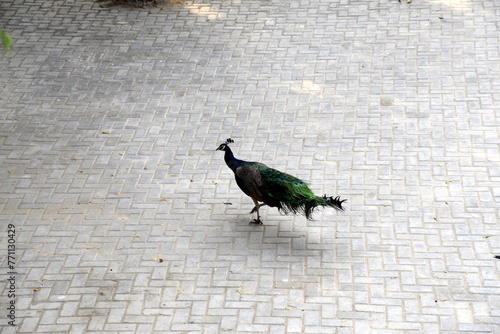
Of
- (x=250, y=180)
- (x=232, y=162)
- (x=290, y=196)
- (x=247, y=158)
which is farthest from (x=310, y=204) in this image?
(x=247, y=158)

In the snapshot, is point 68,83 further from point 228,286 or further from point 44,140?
point 228,286

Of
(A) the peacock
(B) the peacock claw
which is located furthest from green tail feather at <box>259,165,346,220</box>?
(B) the peacock claw

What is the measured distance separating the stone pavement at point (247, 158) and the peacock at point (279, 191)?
0.45 m

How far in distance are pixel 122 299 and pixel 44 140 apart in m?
3.80

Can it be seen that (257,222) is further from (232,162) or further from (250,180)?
(232,162)

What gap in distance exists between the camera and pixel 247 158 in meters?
9.91

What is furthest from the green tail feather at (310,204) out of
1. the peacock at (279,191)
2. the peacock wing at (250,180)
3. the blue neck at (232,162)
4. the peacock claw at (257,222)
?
the blue neck at (232,162)

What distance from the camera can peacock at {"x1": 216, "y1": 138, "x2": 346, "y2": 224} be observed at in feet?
26.6

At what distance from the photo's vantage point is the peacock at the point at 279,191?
8.10 metres

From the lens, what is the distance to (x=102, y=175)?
966 cm

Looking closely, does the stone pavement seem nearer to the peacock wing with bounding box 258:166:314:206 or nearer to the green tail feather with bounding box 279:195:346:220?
the green tail feather with bounding box 279:195:346:220

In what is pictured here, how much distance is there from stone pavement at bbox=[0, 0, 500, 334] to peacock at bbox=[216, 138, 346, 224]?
449 mm

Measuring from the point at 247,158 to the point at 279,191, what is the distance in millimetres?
1754

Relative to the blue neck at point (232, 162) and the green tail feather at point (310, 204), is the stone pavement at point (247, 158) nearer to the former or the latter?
the green tail feather at point (310, 204)
